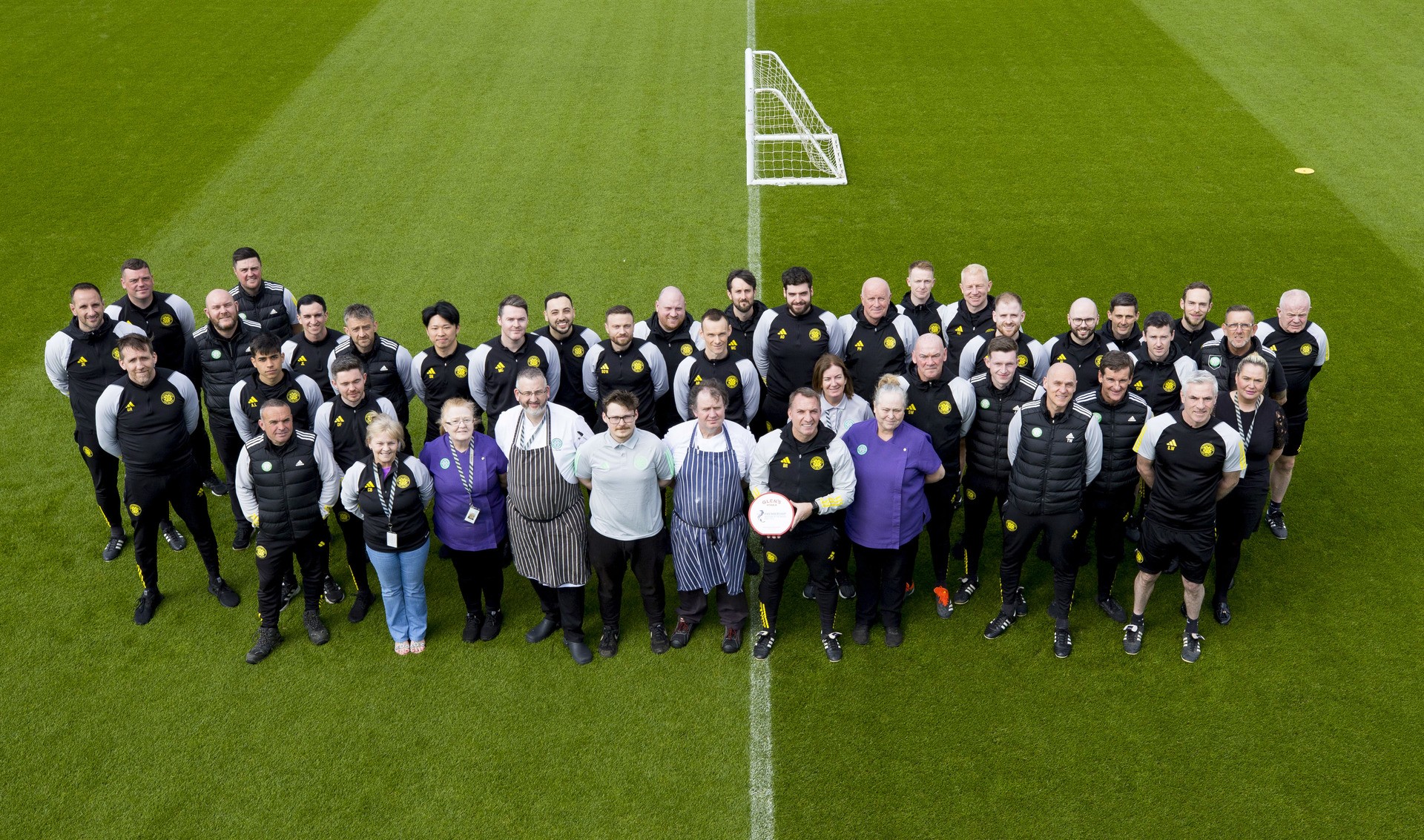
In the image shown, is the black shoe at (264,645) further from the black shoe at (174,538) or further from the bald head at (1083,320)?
the bald head at (1083,320)

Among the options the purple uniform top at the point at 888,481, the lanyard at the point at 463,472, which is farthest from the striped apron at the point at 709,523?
the lanyard at the point at 463,472

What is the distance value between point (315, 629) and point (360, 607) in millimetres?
306

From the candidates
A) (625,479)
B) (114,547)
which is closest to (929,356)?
(625,479)

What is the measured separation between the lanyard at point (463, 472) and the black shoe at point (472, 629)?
1.04 meters

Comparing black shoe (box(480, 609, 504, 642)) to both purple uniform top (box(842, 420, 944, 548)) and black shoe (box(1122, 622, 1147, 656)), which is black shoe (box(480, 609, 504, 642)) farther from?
black shoe (box(1122, 622, 1147, 656))

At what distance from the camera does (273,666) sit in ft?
20.5

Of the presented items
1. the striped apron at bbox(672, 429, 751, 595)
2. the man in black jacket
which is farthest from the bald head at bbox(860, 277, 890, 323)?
the man in black jacket

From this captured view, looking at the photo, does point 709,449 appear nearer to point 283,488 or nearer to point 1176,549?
point 283,488

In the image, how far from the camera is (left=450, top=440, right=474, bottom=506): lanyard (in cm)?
582

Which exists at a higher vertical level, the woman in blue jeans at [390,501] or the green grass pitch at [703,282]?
the woman in blue jeans at [390,501]

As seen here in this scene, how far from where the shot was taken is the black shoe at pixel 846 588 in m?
6.84

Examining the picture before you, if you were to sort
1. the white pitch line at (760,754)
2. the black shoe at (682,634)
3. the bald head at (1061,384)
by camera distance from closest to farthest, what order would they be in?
1. the white pitch line at (760,754)
2. the bald head at (1061,384)
3. the black shoe at (682,634)

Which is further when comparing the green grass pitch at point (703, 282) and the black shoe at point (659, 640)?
the black shoe at point (659, 640)

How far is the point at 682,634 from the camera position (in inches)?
252
